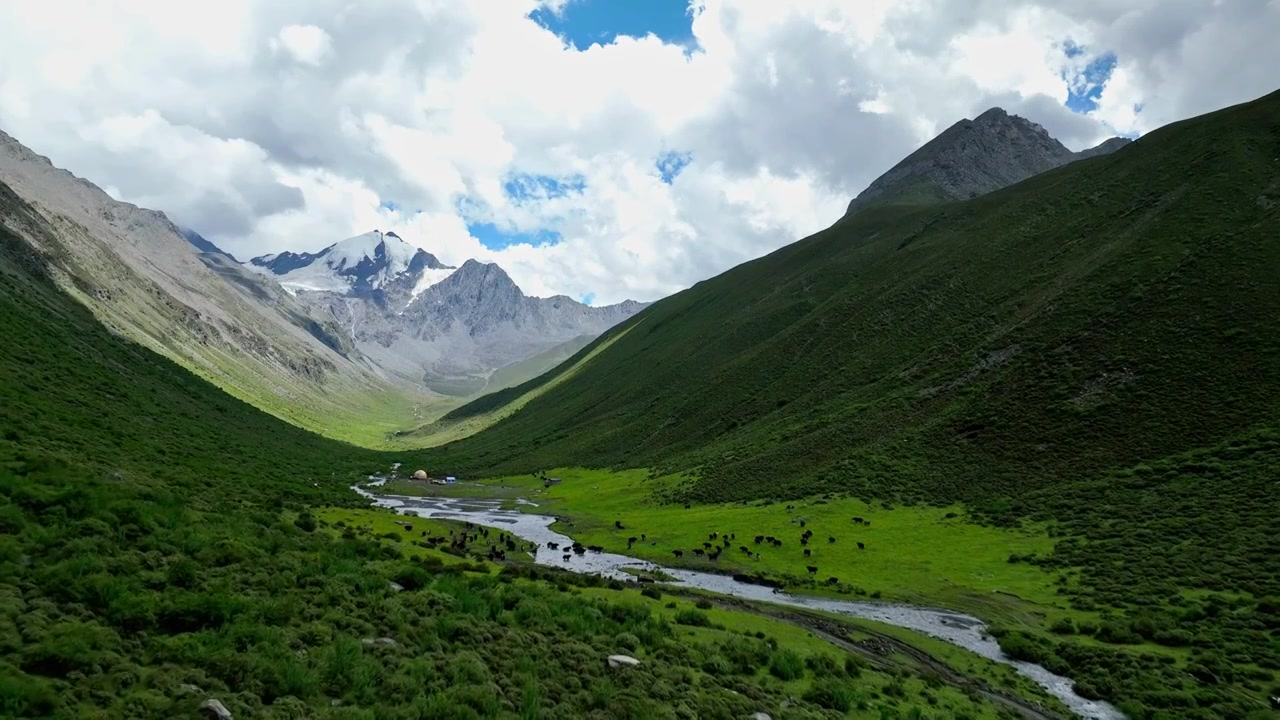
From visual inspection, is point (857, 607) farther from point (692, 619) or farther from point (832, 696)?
point (832, 696)

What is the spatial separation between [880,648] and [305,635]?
3100cm

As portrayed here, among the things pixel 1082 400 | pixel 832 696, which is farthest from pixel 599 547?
pixel 1082 400

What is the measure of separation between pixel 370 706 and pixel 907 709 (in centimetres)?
2076

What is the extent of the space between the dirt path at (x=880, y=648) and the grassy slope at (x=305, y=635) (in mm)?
2521

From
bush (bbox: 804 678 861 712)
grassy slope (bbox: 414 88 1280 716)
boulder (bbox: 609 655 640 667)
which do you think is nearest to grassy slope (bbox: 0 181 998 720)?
bush (bbox: 804 678 861 712)

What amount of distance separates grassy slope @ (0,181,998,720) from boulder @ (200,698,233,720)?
0.20 m

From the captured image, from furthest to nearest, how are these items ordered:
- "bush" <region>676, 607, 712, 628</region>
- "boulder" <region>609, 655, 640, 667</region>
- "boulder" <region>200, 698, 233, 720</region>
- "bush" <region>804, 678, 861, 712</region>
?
"bush" <region>676, 607, 712, 628</region>
"bush" <region>804, 678, 861, 712</region>
"boulder" <region>609, 655, 640, 667</region>
"boulder" <region>200, 698, 233, 720</region>

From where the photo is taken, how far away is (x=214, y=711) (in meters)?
13.0

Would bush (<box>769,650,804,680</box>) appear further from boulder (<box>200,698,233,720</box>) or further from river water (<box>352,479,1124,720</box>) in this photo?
boulder (<box>200,698,233,720</box>)

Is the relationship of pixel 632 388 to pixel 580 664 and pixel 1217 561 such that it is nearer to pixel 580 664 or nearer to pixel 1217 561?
pixel 1217 561

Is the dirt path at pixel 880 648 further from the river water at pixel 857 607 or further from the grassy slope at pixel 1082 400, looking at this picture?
the grassy slope at pixel 1082 400

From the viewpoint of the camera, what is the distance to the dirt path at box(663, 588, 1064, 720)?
3014cm

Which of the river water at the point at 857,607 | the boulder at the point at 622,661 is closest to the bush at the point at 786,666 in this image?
the boulder at the point at 622,661

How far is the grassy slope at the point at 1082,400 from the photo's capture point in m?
44.3
